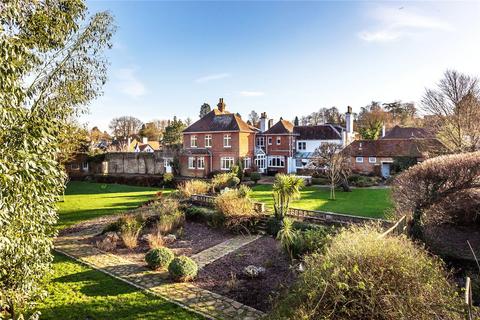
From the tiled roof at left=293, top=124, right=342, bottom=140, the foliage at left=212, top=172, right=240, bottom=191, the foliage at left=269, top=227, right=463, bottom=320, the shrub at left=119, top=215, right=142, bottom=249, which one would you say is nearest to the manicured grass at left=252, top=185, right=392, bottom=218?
the foliage at left=212, top=172, right=240, bottom=191

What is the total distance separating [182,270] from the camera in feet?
27.3

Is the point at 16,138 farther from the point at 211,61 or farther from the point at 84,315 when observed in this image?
the point at 211,61

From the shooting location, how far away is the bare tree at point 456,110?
854 inches

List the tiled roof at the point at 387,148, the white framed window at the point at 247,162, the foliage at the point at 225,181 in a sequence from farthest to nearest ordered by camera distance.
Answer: the white framed window at the point at 247,162
the tiled roof at the point at 387,148
the foliage at the point at 225,181

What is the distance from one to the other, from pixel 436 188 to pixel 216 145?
1063 inches

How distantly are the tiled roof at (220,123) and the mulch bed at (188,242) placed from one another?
20.3 m

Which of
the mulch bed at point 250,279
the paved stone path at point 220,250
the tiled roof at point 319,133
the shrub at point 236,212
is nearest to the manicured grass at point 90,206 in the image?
the shrub at point 236,212

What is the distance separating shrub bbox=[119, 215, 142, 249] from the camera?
1169 centimetres

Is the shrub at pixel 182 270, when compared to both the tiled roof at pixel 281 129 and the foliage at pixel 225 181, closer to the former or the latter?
the foliage at pixel 225 181

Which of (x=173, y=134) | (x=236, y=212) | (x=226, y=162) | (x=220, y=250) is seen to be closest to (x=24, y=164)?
(x=220, y=250)

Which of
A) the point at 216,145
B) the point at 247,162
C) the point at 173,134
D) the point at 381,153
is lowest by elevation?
the point at 247,162

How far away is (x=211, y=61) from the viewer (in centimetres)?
2006

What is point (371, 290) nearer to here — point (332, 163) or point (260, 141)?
point (332, 163)

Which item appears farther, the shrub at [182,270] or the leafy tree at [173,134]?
the leafy tree at [173,134]
